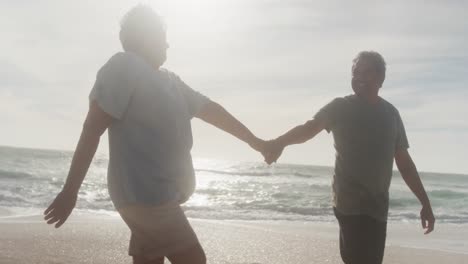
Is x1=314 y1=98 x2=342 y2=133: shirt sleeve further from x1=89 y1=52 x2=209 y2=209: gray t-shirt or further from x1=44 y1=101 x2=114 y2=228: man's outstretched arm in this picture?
x1=44 y1=101 x2=114 y2=228: man's outstretched arm

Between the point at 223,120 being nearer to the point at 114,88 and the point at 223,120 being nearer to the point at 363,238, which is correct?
the point at 114,88

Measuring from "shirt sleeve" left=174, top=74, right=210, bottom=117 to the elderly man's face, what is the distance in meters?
1.15

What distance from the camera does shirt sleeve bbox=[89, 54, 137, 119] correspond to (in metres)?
2.46

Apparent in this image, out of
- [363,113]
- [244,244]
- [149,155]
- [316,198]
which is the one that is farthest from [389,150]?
[316,198]

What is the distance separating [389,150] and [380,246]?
598 millimetres

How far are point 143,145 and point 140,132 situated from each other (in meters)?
0.06

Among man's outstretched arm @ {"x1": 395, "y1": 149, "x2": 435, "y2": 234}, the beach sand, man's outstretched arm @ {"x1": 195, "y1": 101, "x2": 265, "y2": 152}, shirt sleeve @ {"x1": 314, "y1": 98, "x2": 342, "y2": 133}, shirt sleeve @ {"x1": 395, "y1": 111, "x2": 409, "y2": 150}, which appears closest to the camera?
man's outstretched arm @ {"x1": 195, "y1": 101, "x2": 265, "y2": 152}

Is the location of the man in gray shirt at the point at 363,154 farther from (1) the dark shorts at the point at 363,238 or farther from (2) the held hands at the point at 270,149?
(2) the held hands at the point at 270,149

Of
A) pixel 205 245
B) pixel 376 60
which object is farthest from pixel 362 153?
pixel 205 245

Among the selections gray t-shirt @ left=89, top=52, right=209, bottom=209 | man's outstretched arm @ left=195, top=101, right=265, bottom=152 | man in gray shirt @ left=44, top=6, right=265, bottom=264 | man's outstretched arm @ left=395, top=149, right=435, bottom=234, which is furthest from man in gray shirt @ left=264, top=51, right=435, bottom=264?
gray t-shirt @ left=89, top=52, right=209, bottom=209

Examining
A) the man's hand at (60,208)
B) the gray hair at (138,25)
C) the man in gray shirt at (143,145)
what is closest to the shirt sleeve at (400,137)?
the man in gray shirt at (143,145)

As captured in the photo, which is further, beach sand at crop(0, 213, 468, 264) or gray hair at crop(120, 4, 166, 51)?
beach sand at crop(0, 213, 468, 264)

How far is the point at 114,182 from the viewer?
259 centimetres

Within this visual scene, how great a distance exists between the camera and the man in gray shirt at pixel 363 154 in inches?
135
